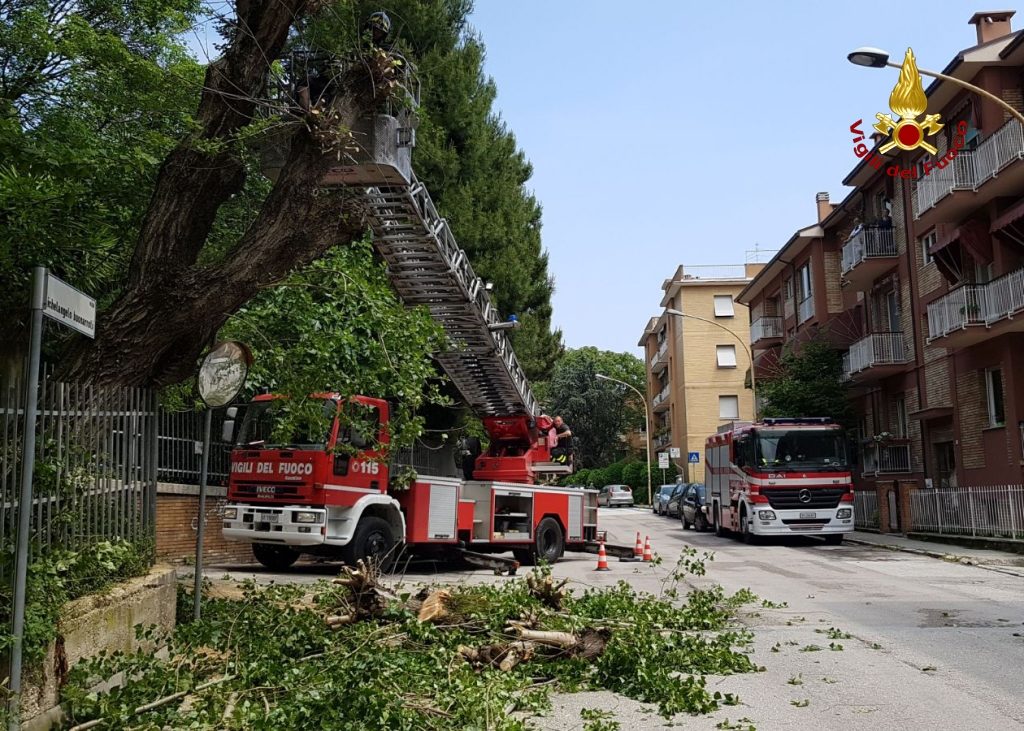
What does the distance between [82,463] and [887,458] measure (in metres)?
28.9

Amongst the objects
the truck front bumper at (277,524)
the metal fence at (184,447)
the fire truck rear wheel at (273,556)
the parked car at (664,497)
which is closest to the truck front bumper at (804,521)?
the fire truck rear wheel at (273,556)

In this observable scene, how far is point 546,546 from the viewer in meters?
18.3

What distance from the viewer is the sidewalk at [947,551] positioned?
58.9 ft

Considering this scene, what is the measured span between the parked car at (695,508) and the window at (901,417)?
650cm

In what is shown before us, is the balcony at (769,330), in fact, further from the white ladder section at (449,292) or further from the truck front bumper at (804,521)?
the white ladder section at (449,292)

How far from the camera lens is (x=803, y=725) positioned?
6.00 m

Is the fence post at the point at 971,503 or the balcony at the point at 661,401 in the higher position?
the balcony at the point at 661,401

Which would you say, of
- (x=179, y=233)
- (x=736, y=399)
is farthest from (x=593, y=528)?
(x=736, y=399)

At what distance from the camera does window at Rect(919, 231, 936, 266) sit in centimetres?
2853

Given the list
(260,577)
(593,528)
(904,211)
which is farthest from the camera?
(904,211)

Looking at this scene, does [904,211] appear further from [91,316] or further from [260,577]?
[91,316]

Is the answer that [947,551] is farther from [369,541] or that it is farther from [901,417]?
[369,541]

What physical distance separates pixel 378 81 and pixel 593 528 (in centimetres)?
1259

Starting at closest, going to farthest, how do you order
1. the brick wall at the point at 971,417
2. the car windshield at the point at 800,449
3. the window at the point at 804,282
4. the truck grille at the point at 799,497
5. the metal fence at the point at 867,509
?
the truck grille at the point at 799,497, the car windshield at the point at 800,449, the brick wall at the point at 971,417, the metal fence at the point at 867,509, the window at the point at 804,282
